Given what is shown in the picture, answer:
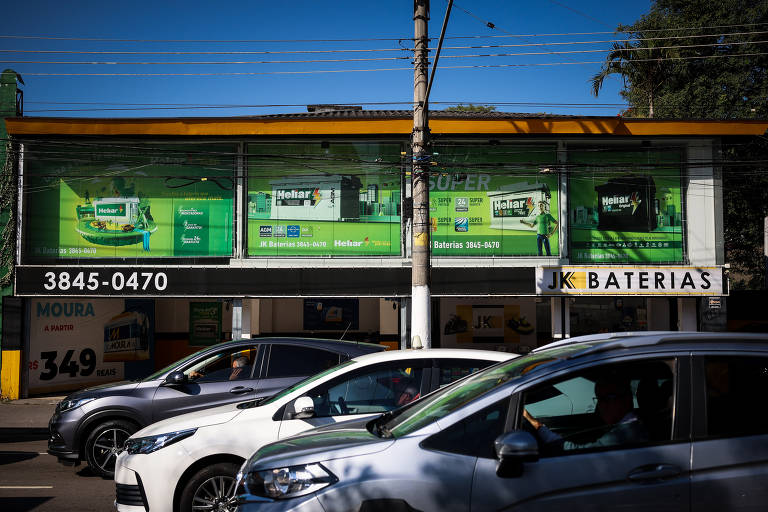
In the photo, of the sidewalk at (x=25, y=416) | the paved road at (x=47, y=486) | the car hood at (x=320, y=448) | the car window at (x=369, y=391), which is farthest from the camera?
the sidewalk at (x=25, y=416)

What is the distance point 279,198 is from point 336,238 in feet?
5.89

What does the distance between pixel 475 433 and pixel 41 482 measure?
6.81 m

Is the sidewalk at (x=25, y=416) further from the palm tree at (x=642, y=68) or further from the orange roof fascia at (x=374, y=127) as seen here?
the palm tree at (x=642, y=68)

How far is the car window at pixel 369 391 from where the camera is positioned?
18.4 feet

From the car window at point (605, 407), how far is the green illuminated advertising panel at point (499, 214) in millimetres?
12443

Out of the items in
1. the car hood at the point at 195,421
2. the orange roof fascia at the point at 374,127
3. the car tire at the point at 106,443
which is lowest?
the car tire at the point at 106,443

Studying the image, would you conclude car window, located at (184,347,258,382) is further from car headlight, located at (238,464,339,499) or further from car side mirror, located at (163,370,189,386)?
car headlight, located at (238,464,339,499)

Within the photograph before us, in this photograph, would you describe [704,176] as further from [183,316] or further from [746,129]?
[183,316]

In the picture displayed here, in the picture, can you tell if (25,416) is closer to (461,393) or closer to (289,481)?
(289,481)

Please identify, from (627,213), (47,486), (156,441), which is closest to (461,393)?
(156,441)

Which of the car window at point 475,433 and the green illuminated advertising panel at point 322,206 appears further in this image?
the green illuminated advertising panel at point 322,206

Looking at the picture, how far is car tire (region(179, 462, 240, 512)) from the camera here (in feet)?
17.3

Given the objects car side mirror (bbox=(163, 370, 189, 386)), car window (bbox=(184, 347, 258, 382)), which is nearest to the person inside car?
car window (bbox=(184, 347, 258, 382))

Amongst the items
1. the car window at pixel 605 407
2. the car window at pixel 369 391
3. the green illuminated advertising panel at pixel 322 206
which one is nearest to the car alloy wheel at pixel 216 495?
the car window at pixel 369 391
